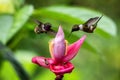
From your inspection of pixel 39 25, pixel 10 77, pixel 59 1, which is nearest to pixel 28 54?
pixel 10 77

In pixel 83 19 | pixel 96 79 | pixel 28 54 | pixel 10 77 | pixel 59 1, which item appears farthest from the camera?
pixel 59 1

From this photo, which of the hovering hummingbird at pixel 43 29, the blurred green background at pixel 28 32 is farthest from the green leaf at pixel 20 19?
the hovering hummingbird at pixel 43 29

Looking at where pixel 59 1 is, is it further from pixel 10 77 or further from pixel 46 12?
pixel 46 12

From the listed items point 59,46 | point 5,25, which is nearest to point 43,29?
point 59,46

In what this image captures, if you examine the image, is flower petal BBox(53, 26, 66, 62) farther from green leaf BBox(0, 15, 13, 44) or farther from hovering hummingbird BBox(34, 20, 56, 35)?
green leaf BBox(0, 15, 13, 44)

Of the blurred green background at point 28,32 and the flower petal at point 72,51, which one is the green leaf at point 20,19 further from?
the flower petal at point 72,51

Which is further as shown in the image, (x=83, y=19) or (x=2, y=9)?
(x=2, y=9)
